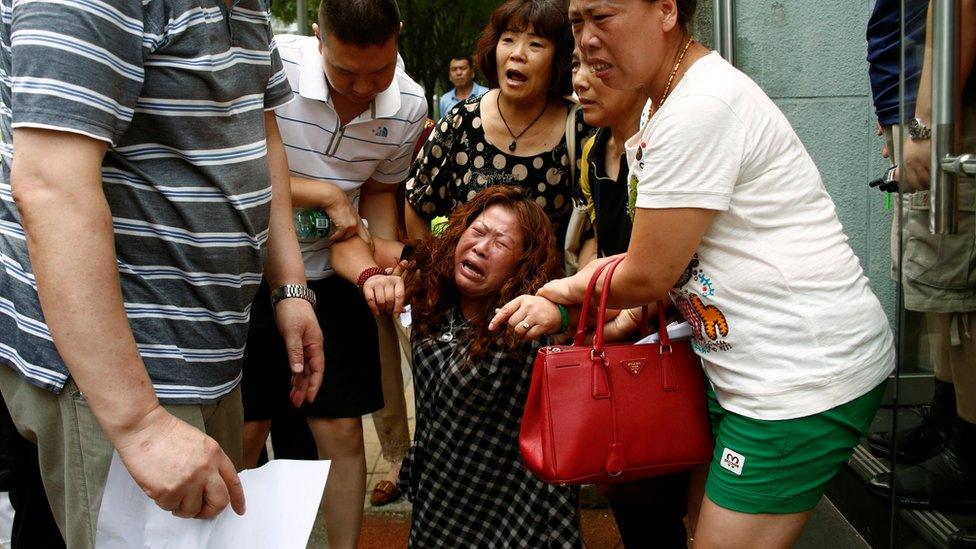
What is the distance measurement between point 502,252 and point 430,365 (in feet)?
1.38

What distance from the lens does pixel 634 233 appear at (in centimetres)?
193

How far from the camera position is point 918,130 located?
2193 mm

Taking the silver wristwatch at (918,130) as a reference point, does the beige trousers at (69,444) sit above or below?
below

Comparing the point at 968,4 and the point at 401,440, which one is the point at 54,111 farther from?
the point at 401,440

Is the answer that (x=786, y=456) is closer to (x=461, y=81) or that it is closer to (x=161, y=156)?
(x=161, y=156)

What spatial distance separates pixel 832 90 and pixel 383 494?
8.99ft

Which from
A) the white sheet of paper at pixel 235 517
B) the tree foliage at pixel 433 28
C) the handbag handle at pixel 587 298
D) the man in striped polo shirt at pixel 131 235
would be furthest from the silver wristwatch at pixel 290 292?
the tree foliage at pixel 433 28

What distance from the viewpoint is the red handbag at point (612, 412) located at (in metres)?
2.08

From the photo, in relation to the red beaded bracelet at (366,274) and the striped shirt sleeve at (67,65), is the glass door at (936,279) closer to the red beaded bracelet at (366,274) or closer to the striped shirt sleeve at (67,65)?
the red beaded bracelet at (366,274)

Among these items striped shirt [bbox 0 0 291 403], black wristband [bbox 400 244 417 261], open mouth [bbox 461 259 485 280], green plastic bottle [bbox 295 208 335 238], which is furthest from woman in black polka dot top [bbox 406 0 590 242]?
striped shirt [bbox 0 0 291 403]

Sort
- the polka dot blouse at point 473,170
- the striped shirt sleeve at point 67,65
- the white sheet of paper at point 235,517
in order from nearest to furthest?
the striped shirt sleeve at point 67,65 < the white sheet of paper at point 235,517 < the polka dot blouse at point 473,170

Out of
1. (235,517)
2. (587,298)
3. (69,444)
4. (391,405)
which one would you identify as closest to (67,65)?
(69,444)

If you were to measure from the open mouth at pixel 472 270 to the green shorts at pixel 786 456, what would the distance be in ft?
3.34

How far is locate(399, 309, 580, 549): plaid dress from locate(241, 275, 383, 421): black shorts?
46 centimetres
